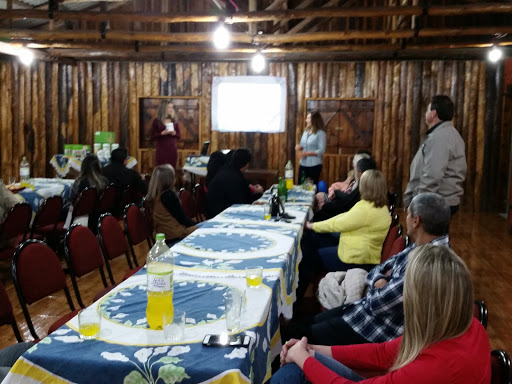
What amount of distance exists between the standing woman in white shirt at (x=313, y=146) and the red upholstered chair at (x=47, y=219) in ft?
13.7

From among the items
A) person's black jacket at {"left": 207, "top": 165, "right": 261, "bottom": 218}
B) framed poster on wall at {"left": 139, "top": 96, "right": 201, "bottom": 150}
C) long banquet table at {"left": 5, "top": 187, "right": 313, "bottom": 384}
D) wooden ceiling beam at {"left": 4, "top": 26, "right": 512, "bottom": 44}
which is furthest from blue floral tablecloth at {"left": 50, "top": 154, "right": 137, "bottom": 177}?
long banquet table at {"left": 5, "top": 187, "right": 313, "bottom": 384}

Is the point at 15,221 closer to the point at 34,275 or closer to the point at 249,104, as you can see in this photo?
the point at 34,275

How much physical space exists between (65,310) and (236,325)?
3.35m

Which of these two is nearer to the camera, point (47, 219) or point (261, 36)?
point (47, 219)

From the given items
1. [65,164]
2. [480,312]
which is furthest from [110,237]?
[65,164]

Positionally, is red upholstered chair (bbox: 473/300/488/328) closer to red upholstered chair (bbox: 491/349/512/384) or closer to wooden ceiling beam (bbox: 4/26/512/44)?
red upholstered chair (bbox: 491/349/512/384)

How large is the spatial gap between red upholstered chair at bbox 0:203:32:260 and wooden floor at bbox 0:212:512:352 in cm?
50

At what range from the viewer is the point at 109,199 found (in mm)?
7402

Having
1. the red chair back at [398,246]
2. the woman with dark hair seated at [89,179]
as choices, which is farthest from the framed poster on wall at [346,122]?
the red chair back at [398,246]

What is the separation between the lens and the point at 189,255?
3.58 metres

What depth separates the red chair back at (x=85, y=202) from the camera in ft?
21.6

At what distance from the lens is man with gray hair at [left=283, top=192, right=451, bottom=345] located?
2.90 meters

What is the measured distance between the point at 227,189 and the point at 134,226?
4.60ft

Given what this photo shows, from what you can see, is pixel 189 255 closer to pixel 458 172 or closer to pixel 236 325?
pixel 236 325
